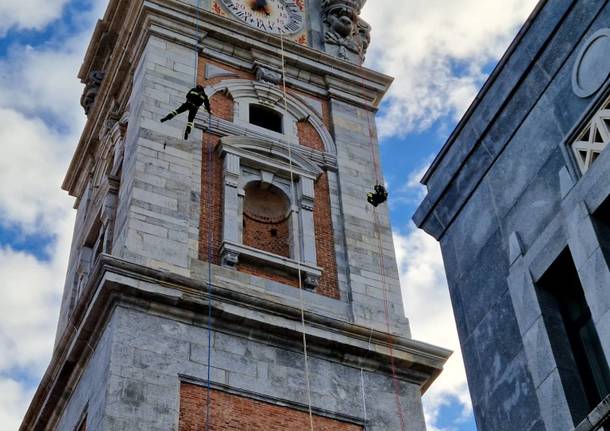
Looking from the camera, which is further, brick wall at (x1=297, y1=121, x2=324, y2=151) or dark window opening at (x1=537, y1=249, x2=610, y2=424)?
brick wall at (x1=297, y1=121, x2=324, y2=151)

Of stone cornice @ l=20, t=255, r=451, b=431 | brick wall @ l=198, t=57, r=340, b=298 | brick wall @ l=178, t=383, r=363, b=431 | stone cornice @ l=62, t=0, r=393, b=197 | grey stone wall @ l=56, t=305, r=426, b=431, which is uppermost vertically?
stone cornice @ l=62, t=0, r=393, b=197

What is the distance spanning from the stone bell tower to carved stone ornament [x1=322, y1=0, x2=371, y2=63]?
0.06 m

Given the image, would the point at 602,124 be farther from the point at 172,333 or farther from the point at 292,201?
the point at 292,201

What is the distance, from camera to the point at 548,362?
851cm

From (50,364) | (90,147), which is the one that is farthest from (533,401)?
(90,147)

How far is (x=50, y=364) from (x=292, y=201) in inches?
238

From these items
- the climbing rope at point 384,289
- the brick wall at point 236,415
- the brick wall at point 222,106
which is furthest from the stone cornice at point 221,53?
the brick wall at point 236,415

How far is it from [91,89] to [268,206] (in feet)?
31.2

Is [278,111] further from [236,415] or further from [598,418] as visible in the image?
[598,418]

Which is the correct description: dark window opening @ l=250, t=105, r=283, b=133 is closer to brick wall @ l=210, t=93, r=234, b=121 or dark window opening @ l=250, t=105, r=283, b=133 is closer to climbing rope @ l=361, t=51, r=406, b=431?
brick wall @ l=210, t=93, r=234, b=121

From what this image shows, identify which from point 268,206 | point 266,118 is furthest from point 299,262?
point 266,118

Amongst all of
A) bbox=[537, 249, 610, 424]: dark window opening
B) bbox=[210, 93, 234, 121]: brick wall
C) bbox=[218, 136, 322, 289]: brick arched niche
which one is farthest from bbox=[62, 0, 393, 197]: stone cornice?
bbox=[537, 249, 610, 424]: dark window opening

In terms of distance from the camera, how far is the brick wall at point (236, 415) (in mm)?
17500

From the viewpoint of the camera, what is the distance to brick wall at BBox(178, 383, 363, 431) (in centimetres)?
1750
